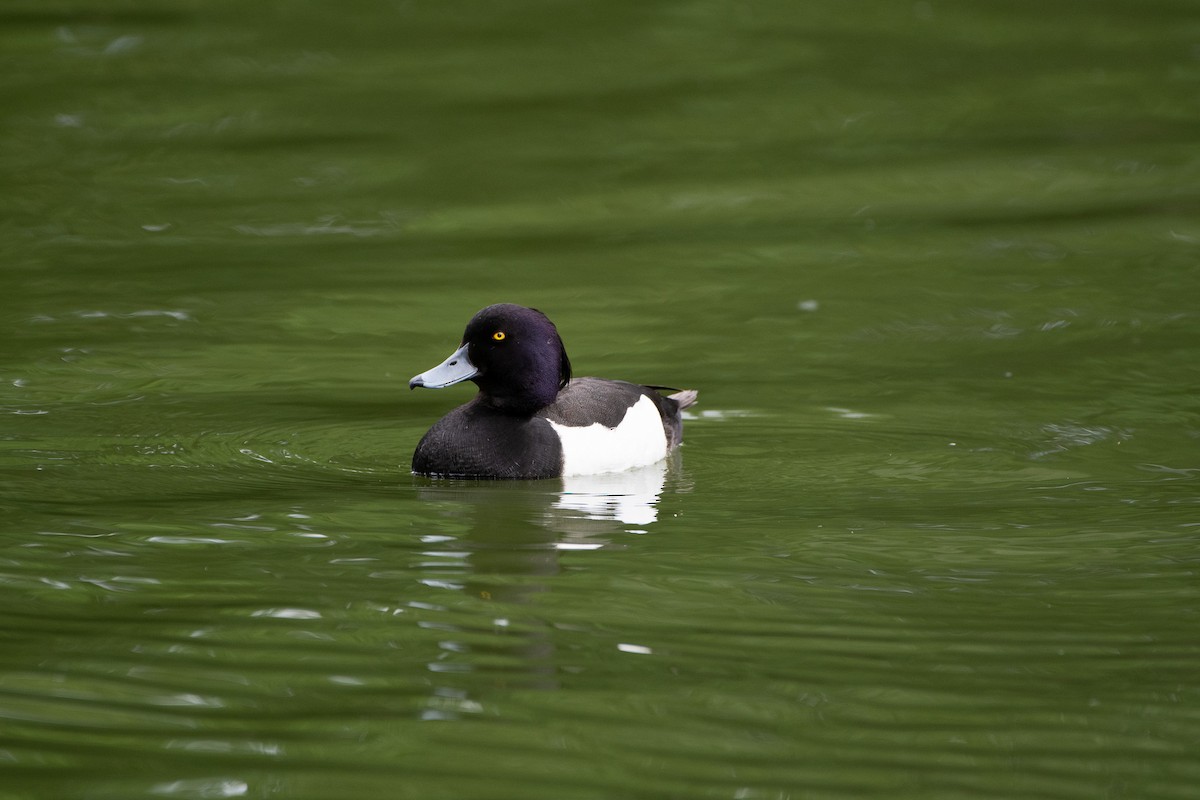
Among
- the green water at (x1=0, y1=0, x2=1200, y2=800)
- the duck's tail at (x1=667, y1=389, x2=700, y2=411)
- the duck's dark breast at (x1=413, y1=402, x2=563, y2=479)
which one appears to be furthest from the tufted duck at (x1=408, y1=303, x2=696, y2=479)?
the duck's tail at (x1=667, y1=389, x2=700, y2=411)

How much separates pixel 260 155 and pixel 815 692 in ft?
33.3

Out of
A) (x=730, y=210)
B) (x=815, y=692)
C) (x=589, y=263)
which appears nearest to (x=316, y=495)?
(x=815, y=692)

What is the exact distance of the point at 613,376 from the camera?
10273 mm

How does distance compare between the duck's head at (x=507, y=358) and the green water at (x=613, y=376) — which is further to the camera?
the duck's head at (x=507, y=358)

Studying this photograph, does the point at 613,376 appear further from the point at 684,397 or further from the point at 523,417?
the point at 523,417

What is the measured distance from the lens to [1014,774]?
4.70 metres

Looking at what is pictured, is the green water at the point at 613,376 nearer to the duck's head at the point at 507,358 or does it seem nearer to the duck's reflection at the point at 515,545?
the duck's reflection at the point at 515,545

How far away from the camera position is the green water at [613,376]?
502cm

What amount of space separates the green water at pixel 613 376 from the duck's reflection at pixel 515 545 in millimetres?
29

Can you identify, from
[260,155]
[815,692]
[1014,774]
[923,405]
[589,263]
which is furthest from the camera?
[260,155]

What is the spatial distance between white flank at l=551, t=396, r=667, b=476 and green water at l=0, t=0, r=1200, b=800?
0.59 ft

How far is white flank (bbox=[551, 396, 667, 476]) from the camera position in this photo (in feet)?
27.9

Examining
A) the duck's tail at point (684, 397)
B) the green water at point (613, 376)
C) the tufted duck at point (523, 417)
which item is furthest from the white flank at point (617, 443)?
the duck's tail at point (684, 397)

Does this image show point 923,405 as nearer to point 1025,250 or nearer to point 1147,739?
point 1025,250
